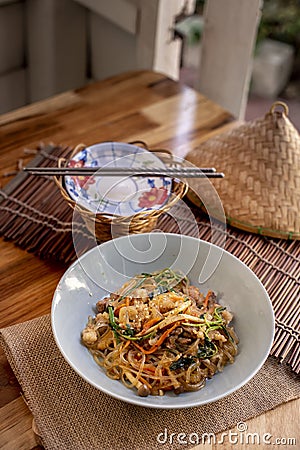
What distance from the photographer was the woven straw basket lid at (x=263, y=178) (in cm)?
136

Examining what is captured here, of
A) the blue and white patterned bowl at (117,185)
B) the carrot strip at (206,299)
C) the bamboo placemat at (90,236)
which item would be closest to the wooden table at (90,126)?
the bamboo placemat at (90,236)

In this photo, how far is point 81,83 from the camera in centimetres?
245

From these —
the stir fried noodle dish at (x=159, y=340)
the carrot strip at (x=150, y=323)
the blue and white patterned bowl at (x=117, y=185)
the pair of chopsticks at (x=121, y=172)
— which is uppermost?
the pair of chopsticks at (x=121, y=172)

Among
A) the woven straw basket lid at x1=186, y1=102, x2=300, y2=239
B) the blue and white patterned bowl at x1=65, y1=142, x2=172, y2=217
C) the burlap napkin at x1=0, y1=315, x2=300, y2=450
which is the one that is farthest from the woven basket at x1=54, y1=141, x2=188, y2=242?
the burlap napkin at x1=0, y1=315, x2=300, y2=450

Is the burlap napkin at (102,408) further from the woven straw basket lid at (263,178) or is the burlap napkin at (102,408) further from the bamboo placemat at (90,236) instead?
the woven straw basket lid at (263,178)

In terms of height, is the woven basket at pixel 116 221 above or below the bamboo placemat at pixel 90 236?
above

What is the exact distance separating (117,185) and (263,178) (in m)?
0.32

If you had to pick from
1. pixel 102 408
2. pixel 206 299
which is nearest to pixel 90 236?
pixel 206 299

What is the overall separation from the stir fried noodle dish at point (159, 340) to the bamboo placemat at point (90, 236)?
0.17 meters

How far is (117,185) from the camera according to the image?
1.32 meters

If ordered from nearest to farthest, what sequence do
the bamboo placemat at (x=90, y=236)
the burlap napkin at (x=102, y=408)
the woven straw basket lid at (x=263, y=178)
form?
the burlap napkin at (x=102, y=408)
the bamboo placemat at (x=90, y=236)
the woven straw basket lid at (x=263, y=178)

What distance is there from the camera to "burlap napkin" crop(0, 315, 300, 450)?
0.95 metres

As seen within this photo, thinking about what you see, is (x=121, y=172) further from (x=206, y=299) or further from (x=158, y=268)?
(x=206, y=299)

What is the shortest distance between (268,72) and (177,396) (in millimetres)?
2912
